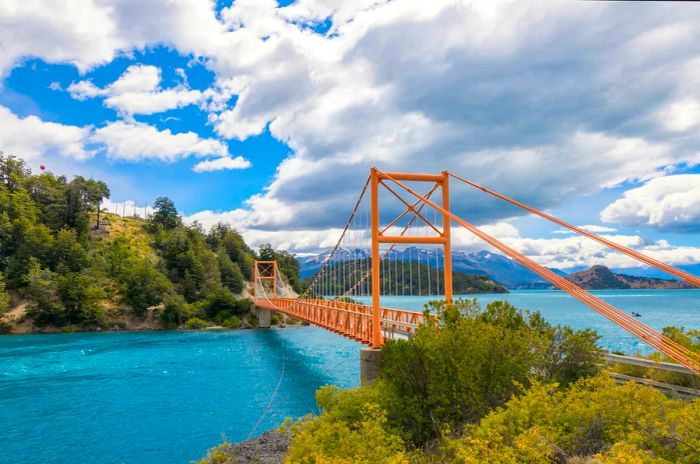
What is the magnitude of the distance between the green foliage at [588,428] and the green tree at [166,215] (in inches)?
3636

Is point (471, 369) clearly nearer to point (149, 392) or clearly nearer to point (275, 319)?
point (149, 392)

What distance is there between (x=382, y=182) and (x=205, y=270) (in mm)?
62723

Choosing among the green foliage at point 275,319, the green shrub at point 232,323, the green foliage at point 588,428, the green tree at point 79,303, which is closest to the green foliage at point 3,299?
the green tree at point 79,303

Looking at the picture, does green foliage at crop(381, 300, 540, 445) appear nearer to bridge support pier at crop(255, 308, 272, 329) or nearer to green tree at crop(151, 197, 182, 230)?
bridge support pier at crop(255, 308, 272, 329)

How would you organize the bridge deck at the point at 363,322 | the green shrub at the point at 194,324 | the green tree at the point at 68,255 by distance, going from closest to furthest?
the bridge deck at the point at 363,322 < the green shrub at the point at 194,324 < the green tree at the point at 68,255

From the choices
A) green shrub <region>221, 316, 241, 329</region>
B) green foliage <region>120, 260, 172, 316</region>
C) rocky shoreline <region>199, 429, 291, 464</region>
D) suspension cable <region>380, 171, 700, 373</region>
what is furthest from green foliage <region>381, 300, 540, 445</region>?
green foliage <region>120, 260, 172, 316</region>

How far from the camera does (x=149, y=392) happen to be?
25125mm

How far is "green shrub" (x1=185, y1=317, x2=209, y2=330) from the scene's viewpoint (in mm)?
59281

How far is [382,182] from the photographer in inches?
744

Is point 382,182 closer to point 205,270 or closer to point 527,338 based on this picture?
point 527,338

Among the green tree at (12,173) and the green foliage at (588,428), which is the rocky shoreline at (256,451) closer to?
the green foliage at (588,428)

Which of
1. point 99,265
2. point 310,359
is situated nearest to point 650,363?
point 310,359

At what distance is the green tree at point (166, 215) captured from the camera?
302 feet

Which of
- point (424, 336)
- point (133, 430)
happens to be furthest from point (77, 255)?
point (424, 336)
